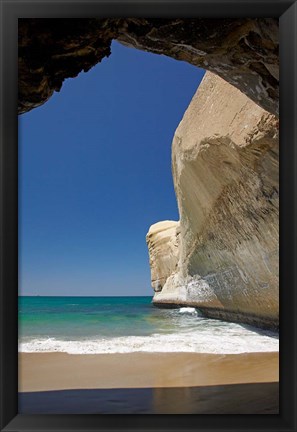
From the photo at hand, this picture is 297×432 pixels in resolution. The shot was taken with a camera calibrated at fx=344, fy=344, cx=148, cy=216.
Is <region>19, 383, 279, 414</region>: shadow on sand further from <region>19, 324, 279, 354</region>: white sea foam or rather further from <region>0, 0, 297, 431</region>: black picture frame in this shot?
<region>19, 324, 279, 354</region>: white sea foam

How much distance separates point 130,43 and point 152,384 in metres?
4.13

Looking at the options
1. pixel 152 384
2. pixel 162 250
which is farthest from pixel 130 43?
pixel 162 250

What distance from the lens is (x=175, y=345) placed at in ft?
26.0

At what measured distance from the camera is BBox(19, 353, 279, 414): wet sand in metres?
3.75

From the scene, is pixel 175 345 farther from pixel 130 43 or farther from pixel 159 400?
pixel 130 43

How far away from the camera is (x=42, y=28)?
2.62 m

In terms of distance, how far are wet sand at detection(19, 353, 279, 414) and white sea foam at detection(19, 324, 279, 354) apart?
0.72 m

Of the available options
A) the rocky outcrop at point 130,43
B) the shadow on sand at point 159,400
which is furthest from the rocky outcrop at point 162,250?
the rocky outcrop at point 130,43

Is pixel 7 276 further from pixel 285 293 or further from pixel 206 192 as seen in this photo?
pixel 206 192

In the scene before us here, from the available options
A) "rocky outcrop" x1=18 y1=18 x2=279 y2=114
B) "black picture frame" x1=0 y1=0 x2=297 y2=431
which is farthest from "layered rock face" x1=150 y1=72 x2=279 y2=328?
"black picture frame" x1=0 y1=0 x2=297 y2=431

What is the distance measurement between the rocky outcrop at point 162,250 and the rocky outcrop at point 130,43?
60.0ft

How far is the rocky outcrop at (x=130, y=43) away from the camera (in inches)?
105

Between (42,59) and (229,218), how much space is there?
7776 millimetres

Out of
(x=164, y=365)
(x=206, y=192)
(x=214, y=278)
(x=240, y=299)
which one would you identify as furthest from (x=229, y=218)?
(x=164, y=365)
